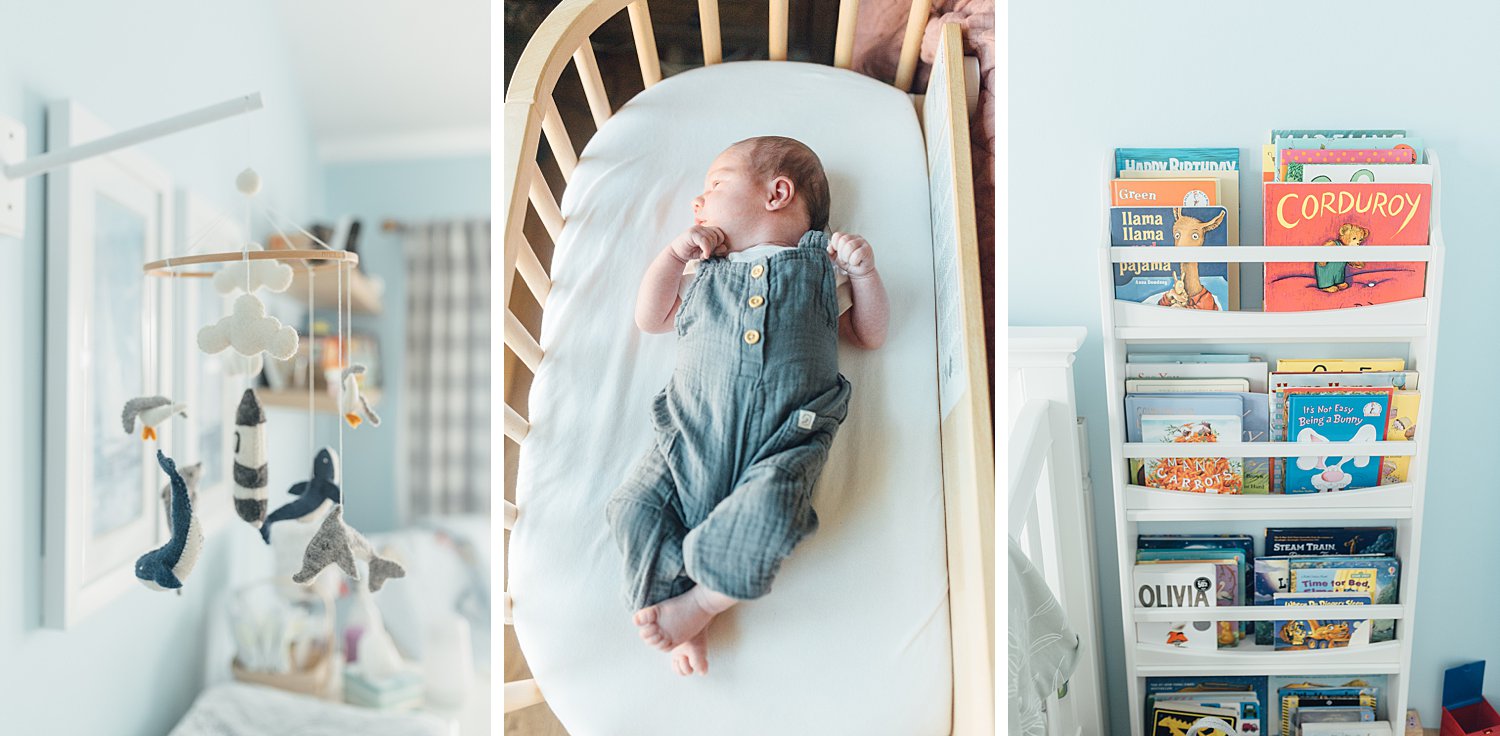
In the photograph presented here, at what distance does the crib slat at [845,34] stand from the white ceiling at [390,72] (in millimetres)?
552

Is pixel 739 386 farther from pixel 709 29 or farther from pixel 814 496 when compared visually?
pixel 709 29

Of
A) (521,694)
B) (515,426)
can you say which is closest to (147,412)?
(515,426)

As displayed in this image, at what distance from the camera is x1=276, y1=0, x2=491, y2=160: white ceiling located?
1.40 meters

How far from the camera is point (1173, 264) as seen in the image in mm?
1521

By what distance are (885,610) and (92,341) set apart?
0.90 meters

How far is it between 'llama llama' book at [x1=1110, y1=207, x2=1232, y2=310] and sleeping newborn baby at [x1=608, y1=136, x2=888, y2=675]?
667 mm

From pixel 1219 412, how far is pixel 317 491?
131 cm

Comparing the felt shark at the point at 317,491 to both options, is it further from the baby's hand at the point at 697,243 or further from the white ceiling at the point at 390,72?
the white ceiling at the point at 390,72

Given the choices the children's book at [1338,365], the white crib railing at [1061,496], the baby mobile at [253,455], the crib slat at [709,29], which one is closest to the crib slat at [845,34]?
the crib slat at [709,29]

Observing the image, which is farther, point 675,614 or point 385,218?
point 385,218

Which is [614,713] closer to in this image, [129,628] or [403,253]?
[129,628]

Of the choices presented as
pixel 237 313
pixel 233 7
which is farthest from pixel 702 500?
pixel 233 7

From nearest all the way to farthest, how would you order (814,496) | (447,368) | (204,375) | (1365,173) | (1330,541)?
(814,496) < (204,375) < (1365,173) < (1330,541) < (447,368)

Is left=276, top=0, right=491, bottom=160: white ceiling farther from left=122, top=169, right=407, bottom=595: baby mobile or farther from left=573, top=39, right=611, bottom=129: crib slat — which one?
left=122, top=169, right=407, bottom=595: baby mobile
